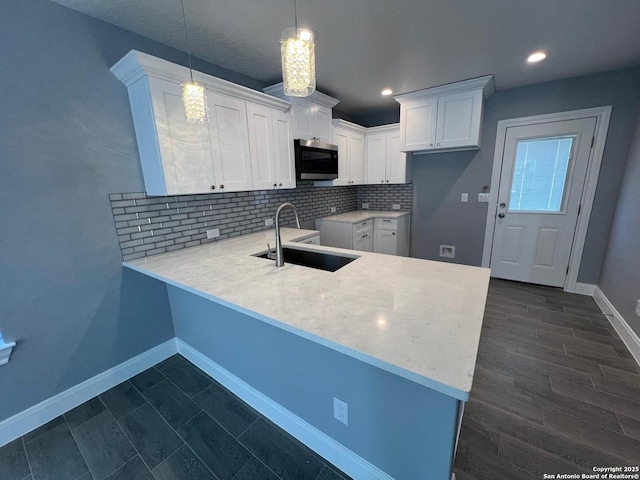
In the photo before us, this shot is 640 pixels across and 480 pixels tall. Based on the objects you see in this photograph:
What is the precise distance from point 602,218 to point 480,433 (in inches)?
123

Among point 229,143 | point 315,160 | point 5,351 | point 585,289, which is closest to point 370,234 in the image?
point 315,160

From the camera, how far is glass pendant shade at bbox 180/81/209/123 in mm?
1516

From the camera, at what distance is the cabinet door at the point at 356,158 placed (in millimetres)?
3799

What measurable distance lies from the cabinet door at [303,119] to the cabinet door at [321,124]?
4cm

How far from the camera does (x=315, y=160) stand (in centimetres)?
301

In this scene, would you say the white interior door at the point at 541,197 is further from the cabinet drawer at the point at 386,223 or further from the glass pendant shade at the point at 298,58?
the glass pendant shade at the point at 298,58

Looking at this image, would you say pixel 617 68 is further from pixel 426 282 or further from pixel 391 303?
pixel 391 303

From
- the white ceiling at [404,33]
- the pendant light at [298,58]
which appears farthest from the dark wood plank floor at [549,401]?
A: the white ceiling at [404,33]

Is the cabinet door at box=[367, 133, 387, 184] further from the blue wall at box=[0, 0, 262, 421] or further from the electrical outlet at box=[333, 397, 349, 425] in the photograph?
the electrical outlet at box=[333, 397, 349, 425]

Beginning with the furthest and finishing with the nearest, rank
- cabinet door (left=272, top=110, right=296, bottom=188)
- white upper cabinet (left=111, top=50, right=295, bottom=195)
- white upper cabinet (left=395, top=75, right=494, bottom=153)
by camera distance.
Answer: white upper cabinet (left=395, top=75, right=494, bottom=153) → cabinet door (left=272, top=110, right=296, bottom=188) → white upper cabinet (left=111, top=50, right=295, bottom=195)

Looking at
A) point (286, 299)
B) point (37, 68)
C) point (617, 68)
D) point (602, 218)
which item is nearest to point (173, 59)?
point (37, 68)

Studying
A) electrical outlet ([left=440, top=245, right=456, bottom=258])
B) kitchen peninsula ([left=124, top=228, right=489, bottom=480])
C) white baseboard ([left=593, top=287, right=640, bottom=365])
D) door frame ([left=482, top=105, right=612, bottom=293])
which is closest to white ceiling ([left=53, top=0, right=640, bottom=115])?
door frame ([left=482, top=105, right=612, bottom=293])

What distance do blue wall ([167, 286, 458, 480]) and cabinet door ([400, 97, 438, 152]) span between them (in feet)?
10.2

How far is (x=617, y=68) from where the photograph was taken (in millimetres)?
2645
